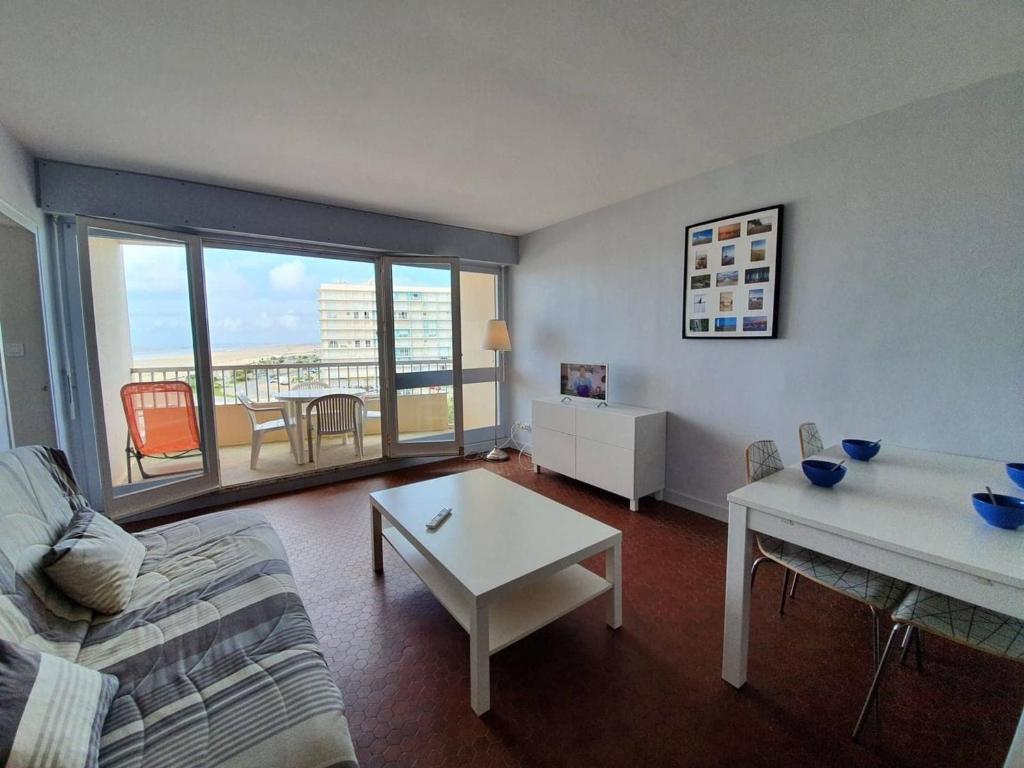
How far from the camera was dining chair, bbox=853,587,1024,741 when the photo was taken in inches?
44.3

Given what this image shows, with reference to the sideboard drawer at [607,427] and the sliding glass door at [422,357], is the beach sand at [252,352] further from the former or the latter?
the sideboard drawer at [607,427]


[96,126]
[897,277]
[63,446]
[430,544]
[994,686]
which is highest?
[96,126]

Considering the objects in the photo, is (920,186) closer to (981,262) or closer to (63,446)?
(981,262)

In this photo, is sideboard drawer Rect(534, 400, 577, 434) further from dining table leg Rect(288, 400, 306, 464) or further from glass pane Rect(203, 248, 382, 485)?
dining table leg Rect(288, 400, 306, 464)

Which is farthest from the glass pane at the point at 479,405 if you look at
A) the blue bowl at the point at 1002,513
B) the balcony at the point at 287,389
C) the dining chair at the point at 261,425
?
the blue bowl at the point at 1002,513

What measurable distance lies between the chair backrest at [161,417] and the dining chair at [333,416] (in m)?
1.03

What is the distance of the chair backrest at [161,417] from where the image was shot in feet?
10.2

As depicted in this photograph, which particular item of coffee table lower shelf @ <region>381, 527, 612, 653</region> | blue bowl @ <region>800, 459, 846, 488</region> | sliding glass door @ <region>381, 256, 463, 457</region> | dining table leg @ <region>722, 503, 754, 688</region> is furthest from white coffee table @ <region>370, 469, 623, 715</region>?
sliding glass door @ <region>381, 256, 463, 457</region>

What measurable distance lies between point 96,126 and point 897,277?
427cm

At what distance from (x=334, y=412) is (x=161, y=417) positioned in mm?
1369

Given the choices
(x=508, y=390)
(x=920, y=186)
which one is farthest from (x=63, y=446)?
(x=920, y=186)

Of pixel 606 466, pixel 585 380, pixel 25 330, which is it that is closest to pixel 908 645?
pixel 606 466

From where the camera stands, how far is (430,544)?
1747 millimetres

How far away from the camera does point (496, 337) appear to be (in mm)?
4391
